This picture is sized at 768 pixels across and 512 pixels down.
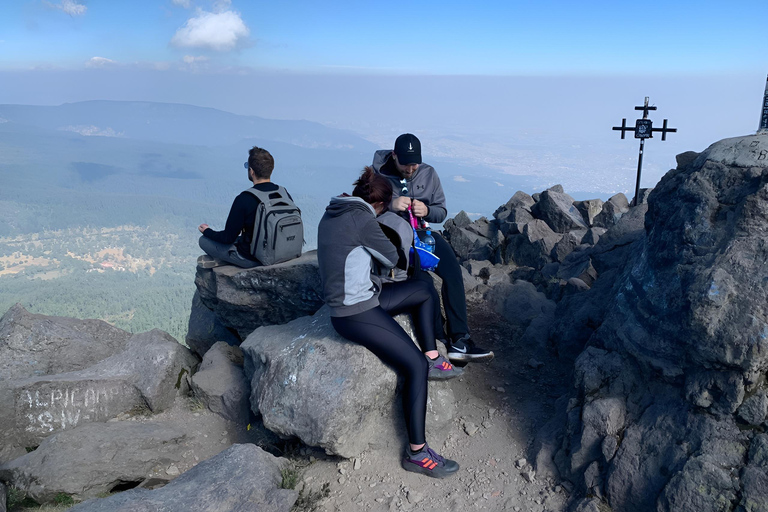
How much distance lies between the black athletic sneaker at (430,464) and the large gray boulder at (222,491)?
140 centimetres

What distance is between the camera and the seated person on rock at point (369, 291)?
575 centimetres

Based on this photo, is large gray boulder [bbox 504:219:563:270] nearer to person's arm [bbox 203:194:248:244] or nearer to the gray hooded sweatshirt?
person's arm [bbox 203:194:248:244]

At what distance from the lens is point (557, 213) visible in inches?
672

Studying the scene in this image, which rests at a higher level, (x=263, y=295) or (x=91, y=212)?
(x=263, y=295)

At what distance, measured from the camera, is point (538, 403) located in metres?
7.08

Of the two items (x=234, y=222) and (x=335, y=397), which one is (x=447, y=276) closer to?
(x=335, y=397)

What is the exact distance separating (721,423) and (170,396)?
7.82 m

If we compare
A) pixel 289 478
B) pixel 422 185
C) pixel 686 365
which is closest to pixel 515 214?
pixel 422 185

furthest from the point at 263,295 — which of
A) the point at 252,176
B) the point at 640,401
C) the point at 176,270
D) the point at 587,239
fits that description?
the point at 176,270

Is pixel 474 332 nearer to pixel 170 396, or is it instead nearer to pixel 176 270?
pixel 170 396

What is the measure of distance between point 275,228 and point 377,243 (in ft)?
11.0

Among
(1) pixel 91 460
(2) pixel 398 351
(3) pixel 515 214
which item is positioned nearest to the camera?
(2) pixel 398 351

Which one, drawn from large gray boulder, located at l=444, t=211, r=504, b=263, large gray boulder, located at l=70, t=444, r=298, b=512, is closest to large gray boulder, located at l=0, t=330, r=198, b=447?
large gray boulder, located at l=70, t=444, r=298, b=512

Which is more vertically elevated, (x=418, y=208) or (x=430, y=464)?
(x=418, y=208)
